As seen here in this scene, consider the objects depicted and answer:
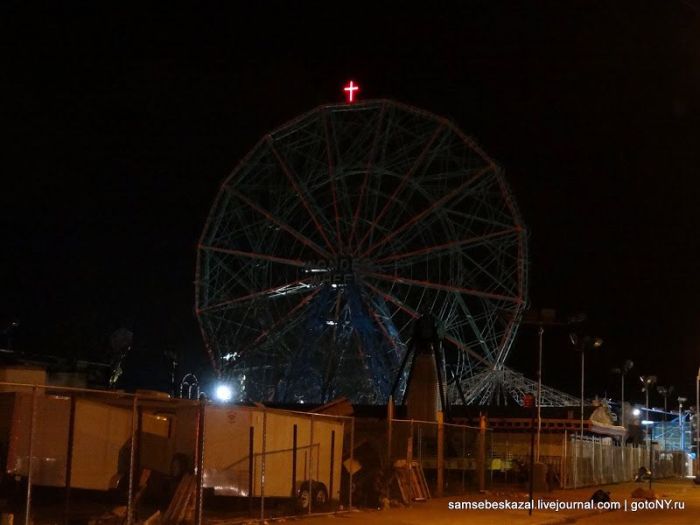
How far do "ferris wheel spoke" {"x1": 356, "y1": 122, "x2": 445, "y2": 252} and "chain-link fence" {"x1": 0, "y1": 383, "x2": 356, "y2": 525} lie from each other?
21.7 metres

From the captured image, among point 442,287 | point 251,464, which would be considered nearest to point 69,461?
point 251,464

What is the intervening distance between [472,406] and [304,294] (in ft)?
42.1

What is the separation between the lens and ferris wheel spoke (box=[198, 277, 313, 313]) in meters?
47.3

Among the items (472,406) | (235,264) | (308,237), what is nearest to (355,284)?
(308,237)

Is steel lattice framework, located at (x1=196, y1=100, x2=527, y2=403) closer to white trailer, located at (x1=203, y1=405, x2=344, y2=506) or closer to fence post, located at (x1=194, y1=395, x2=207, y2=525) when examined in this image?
white trailer, located at (x1=203, y1=405, x2=344, y2=506)

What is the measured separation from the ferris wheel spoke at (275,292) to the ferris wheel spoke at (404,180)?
3571 mm

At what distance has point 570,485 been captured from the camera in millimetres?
40406

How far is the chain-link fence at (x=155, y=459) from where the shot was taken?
59.4ft

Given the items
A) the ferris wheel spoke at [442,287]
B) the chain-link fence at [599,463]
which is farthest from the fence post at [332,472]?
the ferris wheel spoke at [442,287]

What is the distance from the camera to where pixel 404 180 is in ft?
145

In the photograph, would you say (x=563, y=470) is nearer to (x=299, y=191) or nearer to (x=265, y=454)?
(x=299, y=191)

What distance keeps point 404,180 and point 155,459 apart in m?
25.3

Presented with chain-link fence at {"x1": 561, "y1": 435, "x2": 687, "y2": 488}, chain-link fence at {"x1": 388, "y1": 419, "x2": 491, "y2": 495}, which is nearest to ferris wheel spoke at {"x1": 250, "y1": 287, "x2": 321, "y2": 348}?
chain-link fence at {"x1": 388, "y1": 419, "x2": 491, "y2": 495}

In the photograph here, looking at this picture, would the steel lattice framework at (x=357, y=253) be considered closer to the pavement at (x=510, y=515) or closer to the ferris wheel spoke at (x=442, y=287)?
the ferris wheel spoke at (x=442, y=287)
